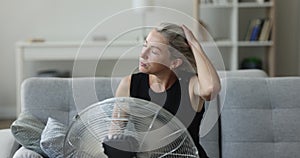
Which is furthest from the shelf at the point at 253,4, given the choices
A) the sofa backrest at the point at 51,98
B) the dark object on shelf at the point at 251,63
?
the sofa backrest at the point at 51,98

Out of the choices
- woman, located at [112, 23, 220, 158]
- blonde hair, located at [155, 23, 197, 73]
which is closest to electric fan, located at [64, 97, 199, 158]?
woman, located at [112, 23, 220, 158]

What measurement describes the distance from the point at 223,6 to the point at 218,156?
254cm

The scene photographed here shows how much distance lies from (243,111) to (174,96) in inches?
21.4

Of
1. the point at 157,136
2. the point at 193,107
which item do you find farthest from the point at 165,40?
the point at 157,136

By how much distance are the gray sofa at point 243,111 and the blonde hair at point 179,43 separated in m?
0.45

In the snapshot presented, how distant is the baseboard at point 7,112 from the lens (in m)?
4.92

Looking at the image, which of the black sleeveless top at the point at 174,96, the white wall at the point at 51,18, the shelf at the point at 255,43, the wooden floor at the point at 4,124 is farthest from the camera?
the white wall at the point at 51,18

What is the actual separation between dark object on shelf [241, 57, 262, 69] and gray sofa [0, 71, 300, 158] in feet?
7.99

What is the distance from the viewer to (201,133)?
191 centimetres

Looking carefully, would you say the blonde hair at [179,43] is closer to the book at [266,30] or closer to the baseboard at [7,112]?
the book at [266,30]

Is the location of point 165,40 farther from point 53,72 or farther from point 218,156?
point 53,72

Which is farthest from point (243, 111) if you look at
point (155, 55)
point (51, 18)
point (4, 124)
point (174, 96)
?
point (51, 18)

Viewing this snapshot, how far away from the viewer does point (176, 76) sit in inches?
70.0

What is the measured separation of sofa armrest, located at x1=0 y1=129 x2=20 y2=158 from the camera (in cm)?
202
